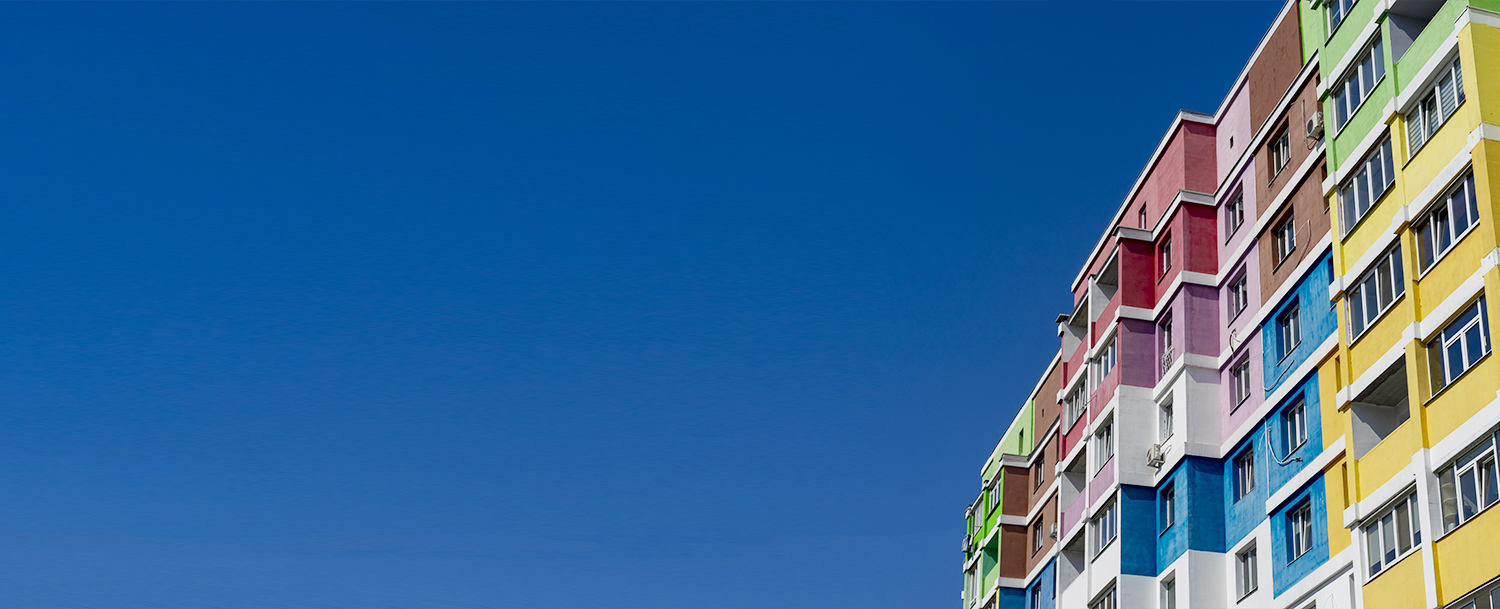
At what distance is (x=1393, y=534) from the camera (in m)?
29.2

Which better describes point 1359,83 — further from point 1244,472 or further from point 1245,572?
point 1245,572

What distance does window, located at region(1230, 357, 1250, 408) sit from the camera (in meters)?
38.9

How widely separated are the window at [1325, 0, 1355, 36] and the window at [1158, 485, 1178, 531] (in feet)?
40.6

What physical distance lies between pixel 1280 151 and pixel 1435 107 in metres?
8.20

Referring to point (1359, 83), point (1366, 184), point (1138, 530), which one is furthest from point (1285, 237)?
point (1138, 530)

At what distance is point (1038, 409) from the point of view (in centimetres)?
5828

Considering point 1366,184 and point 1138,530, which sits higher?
point 1366,184

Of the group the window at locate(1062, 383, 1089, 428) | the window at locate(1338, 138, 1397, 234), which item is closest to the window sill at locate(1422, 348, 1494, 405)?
the window at locate(1338, 138, 1397, 234)

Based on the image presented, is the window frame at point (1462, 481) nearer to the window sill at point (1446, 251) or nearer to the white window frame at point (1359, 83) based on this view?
the window sill at point (1446, 251)

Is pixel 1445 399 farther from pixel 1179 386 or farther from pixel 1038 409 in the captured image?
pixel 1038 409

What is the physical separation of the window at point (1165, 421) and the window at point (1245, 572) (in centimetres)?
565

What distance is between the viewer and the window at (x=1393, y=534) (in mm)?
28578

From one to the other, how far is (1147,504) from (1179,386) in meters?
3.45

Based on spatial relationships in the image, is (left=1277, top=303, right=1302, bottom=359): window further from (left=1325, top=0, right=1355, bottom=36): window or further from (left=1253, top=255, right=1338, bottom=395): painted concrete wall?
(left=1325, top=0, right=1355, bottom=36): window
